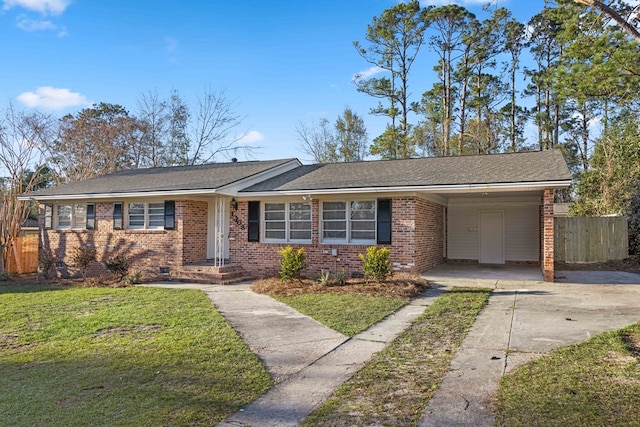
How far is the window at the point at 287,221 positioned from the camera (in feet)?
43.3

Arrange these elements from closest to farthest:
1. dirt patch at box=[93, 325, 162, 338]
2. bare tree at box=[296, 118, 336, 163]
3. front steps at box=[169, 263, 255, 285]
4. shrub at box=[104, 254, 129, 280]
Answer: dirt patch at box=[93, 325, 162, 338] < front steps at box=[169, 263, 255, 285] < shrub at box=[104, 254, 129, 280] < bare tree at box=[296, 118, 336, 163]

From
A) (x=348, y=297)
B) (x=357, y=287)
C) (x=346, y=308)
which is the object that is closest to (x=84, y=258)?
(x=357, y=287)

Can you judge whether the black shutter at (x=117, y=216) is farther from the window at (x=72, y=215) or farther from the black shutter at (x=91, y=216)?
the window at (x=72, y=215)

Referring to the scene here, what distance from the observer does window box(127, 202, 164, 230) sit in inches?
545

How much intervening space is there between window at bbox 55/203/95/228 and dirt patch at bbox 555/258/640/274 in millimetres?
16264

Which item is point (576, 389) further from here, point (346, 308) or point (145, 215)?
point (145, 215)

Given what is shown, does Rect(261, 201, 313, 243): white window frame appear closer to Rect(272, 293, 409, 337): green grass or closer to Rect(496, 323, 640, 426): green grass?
Rect(272, 293, 409, 337): green grass

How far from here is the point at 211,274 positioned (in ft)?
40.7

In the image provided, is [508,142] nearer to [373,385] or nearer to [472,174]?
[472,174]

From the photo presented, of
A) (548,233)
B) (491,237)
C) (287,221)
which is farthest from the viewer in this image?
(491,237)

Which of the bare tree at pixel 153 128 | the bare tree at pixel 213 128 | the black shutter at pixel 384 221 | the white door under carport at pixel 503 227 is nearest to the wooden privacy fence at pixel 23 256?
the bare tree at pixel 153 128

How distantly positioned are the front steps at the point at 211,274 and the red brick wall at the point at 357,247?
554 millimetres

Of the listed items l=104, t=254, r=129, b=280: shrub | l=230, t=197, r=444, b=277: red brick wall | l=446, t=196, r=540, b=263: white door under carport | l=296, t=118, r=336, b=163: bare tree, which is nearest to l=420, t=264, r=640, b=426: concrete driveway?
l=230, t=197, r=444, b=277: red brick wall

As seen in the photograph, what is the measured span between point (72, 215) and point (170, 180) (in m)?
3.93
